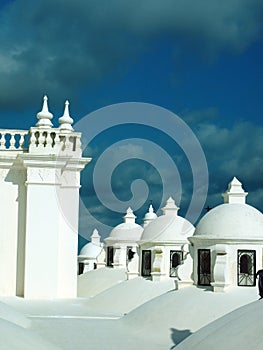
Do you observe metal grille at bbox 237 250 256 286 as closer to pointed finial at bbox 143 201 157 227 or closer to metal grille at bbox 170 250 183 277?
metal grille at bbox 170 250 183 277

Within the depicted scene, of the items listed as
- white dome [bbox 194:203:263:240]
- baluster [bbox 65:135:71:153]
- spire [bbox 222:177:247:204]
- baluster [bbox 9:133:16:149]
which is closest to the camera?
white dome [bbox 194:203:263:240]

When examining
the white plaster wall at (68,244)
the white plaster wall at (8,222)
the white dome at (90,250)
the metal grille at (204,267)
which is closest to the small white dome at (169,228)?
the white plaster wall at (68,244)

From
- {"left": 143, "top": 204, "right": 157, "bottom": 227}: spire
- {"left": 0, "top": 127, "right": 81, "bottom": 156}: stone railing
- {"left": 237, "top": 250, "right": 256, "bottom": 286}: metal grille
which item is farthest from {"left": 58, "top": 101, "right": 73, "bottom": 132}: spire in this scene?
{"left": 143, "top": 204, "right": 157, "bottom": 227}: spire

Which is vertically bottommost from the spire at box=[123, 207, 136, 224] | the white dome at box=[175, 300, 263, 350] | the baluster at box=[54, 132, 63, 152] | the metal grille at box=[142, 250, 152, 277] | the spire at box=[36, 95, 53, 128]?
the white dome at box=[175, 300, 263, 350]

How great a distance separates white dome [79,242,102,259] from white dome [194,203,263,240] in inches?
954

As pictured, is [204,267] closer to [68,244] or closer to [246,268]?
[246,268]

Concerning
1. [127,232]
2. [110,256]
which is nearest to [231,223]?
[127,232]

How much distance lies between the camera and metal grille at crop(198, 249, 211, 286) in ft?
67.9

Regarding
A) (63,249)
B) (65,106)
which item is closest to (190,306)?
(63,249)

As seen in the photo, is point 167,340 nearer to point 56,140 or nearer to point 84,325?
point 84,325

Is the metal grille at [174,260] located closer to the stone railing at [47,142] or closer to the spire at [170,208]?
the spire at [170,208]

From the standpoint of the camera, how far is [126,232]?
35531 mm

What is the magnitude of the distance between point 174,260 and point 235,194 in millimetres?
5032

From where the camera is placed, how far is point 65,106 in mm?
28453
